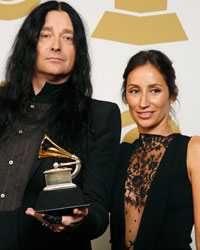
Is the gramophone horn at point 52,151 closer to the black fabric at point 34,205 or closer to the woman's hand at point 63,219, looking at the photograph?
the black fabric at point 34,205

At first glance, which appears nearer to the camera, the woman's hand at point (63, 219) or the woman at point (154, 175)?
the woman's hand at point (63, 219)

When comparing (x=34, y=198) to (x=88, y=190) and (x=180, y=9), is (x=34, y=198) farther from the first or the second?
(x=180, y=9)

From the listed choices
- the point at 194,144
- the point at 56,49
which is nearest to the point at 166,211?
the point at 194,144

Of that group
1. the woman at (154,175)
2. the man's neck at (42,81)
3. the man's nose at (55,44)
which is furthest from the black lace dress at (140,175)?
the man's nose at (55,44)

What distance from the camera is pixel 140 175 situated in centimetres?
209

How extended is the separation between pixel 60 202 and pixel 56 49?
79 centimetres

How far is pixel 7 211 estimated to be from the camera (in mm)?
1635

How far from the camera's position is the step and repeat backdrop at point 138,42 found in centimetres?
291

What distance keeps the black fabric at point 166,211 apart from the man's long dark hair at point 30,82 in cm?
49

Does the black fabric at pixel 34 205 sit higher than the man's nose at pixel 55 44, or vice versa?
the man's nose at pixel 55 44

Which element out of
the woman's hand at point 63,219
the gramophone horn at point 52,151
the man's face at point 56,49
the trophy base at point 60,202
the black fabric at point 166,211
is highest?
the man's face at point 56,49

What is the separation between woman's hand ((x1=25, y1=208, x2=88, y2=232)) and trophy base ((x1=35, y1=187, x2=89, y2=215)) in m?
0.01

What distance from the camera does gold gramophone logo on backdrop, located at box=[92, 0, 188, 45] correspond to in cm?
300

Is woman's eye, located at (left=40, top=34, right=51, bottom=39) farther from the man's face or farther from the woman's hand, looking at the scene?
the woman's hand
